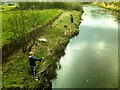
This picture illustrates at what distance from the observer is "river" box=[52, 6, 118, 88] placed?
2464 cm

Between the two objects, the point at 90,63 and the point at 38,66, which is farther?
the point at 90,63

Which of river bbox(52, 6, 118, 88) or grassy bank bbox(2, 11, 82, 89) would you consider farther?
river bbox(52, 6, 118, 88)

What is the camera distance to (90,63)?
101 ft

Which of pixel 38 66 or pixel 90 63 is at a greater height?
pixel 38 66

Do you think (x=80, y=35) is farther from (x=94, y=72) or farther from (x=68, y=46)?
(x=94, y=72)

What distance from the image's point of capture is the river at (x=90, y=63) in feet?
80.8

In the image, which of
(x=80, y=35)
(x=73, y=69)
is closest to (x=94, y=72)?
(x=73, y=69)

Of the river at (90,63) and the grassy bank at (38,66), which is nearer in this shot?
the grassy bank at (38,66)

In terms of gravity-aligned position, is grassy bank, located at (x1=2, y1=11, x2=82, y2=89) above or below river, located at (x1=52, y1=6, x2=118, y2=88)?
above

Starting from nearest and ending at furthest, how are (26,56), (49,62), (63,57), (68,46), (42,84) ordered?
1. (42,84)
2. (49,62)
3. (26,56)
4. (63,57)
5. (68,46)

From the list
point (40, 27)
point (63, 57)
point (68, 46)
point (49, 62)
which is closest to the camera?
point (49, 62)

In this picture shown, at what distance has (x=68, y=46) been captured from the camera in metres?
39.7

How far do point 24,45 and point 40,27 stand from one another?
14988mm

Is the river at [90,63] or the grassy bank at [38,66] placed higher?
the grassy bank at [38,66]
